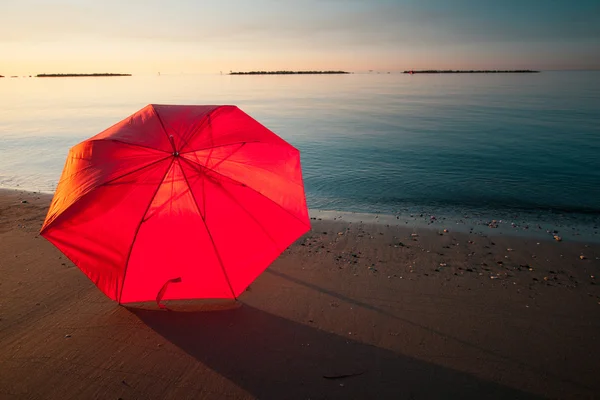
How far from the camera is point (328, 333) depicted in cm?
448

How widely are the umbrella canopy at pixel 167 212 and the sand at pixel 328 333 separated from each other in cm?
90

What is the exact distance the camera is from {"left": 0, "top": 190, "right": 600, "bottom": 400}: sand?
373 centimetres

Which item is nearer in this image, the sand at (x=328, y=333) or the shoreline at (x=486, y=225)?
the sand at (x=328, y=333)

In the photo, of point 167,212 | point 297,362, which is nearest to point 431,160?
point 297,362

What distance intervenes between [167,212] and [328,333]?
248cm

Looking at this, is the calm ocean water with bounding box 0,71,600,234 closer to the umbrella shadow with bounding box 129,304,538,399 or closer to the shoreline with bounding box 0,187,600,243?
the shoreline with bounding box 0,187,600,243

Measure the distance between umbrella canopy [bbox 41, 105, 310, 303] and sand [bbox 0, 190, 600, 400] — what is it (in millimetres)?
903

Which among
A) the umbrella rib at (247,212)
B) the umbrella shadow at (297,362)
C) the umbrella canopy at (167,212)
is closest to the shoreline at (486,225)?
the umbrella shadow at (297,362)

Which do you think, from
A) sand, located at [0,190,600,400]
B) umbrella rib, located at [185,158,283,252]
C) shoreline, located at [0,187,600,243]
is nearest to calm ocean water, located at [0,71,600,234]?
shoreline, located at [0,187,600,243]

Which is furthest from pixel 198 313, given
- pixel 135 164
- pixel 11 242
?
pixel 11 242

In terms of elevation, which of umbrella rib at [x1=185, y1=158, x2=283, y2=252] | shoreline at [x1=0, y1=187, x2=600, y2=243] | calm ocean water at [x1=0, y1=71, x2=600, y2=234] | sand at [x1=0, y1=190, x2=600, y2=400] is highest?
umbrella rib at [x1=185, y1=158, x2=283, y2=252]

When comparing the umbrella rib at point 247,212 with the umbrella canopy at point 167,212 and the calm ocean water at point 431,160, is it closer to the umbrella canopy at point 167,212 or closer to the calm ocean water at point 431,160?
the umbrella canopy at point 167,212

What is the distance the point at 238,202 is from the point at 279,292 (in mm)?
2120

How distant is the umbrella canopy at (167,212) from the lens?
3568mm
